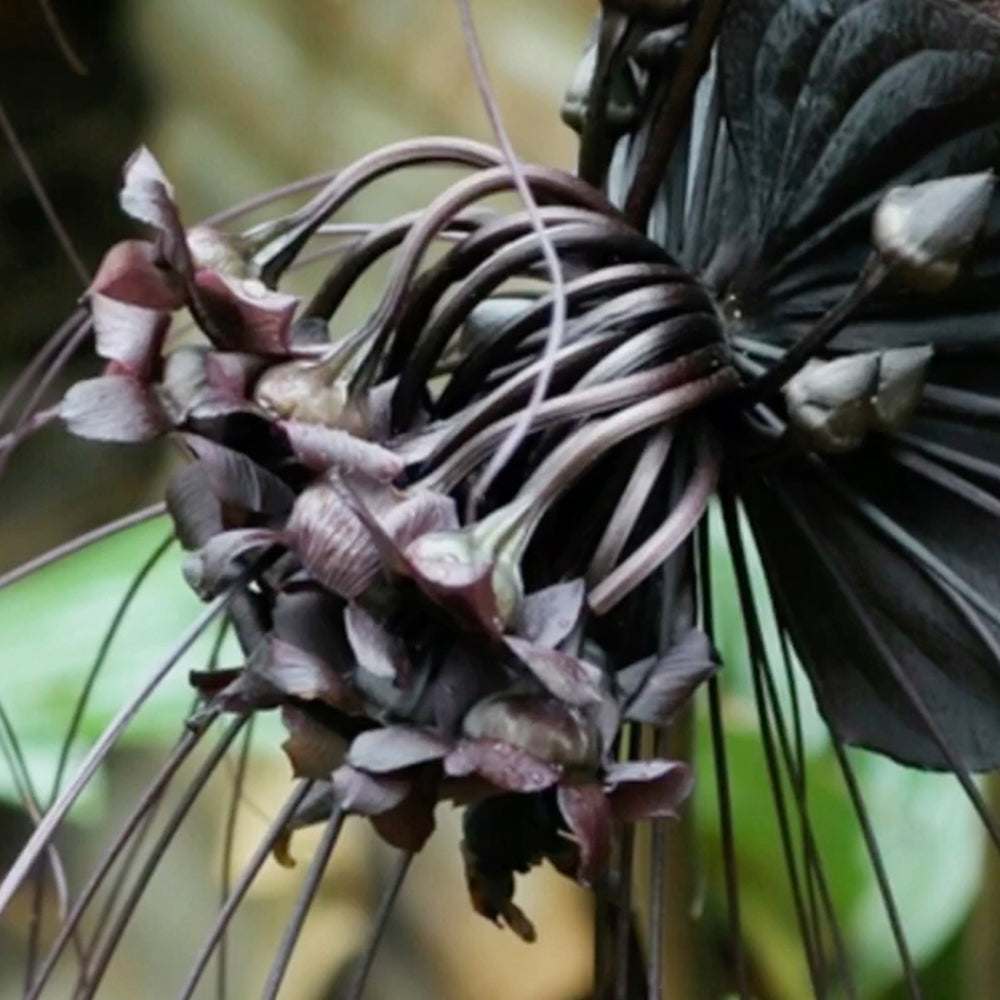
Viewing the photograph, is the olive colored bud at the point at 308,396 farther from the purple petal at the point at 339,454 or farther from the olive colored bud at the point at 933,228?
the olive colored bud at the point at 933,228

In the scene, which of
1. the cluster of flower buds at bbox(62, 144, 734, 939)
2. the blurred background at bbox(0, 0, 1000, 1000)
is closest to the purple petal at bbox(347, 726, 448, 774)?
the cluster of flower buds at bbox(62, 144, 734, 939)

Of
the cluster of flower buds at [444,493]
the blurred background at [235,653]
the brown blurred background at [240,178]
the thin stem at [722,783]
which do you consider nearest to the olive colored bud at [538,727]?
the cluster of flower buds at [444,493]

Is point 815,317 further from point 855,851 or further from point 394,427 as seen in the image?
point 855,851

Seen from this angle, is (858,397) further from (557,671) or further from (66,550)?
(66,550)

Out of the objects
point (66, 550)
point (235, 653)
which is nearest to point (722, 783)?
point (66, 550)

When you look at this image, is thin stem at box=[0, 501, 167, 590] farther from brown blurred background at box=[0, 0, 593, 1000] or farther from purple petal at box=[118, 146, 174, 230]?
brown blurred background at box=[0, 0, 593, 1000]

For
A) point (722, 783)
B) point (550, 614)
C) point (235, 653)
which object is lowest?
point (235, 653)
